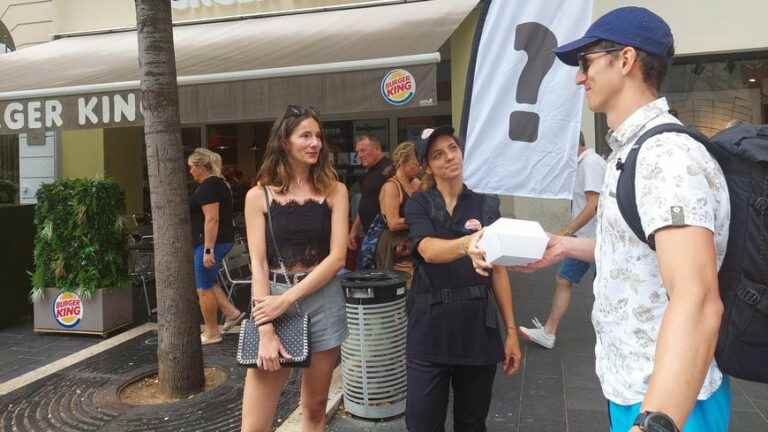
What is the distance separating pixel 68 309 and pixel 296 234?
4.45 metres

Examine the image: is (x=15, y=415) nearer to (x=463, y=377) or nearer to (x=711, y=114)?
(x=463, y=377)

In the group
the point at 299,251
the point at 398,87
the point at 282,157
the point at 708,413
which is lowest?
the point at 708,413

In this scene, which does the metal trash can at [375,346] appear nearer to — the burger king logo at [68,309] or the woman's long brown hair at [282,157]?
the woman's long brown hair at [282,157]

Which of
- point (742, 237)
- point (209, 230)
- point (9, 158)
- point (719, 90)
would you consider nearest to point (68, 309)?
point (209, 230)

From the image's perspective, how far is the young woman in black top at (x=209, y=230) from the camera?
5535mm

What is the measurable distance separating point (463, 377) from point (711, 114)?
8.29 meters

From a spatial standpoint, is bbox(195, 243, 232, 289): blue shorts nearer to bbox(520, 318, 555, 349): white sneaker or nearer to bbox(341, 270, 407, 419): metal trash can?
Result: bbox(341, 270, 407, 419): metal trash can

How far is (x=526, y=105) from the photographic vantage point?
2881 mm

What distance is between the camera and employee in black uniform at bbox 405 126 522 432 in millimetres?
2586

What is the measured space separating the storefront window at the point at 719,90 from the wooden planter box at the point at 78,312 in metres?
8.18

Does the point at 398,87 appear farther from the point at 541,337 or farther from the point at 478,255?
the point at 478,255

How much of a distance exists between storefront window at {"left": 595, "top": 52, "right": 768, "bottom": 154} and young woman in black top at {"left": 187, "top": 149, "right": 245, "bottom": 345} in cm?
692

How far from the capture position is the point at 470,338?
259 centimetres

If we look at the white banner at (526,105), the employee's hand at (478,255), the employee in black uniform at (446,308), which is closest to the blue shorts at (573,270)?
the white banner at (526,105)
